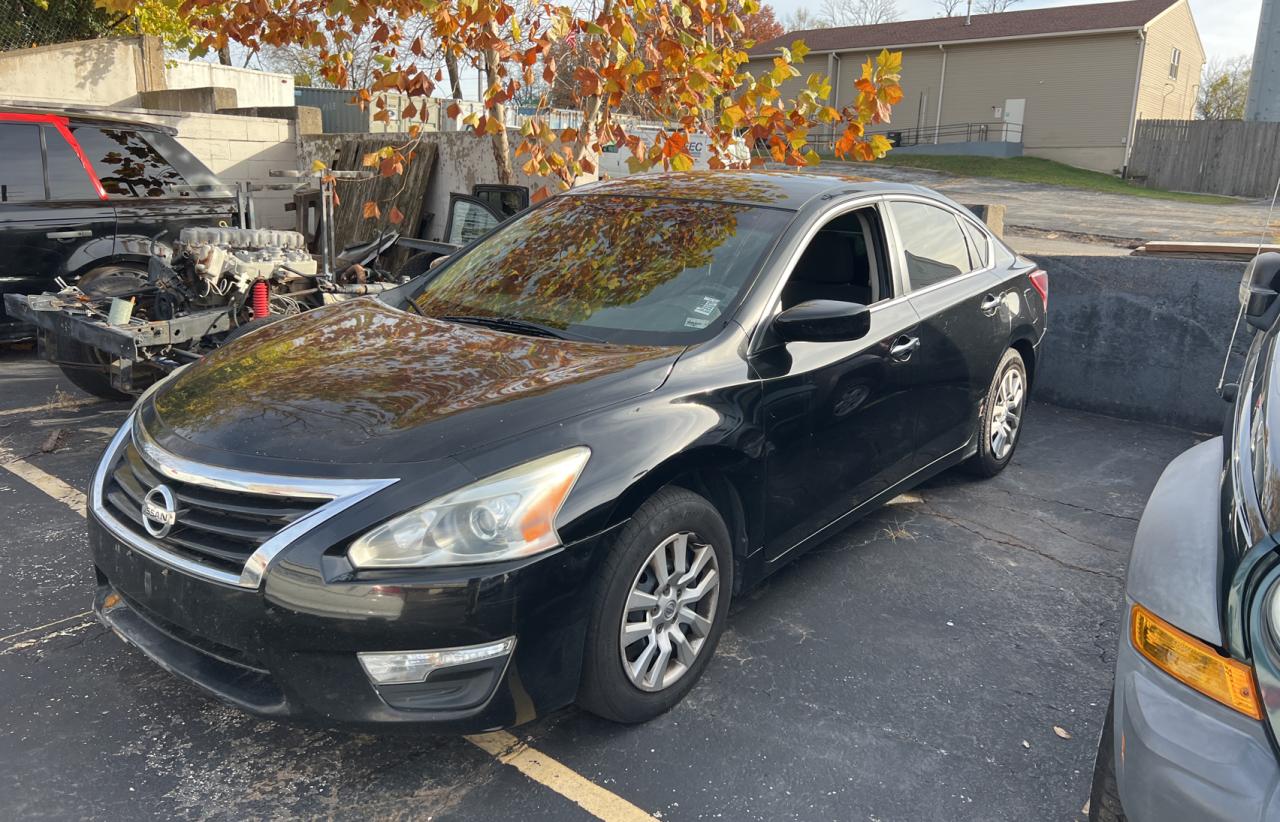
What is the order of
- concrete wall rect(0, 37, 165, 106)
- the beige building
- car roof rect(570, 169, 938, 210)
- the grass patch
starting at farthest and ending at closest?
the beige building < the grass patch < concrete wall rect(0, 37, 165, 106) < car roof rect(570, 169, 938, 210)

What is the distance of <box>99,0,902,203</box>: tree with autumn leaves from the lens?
20.4ft

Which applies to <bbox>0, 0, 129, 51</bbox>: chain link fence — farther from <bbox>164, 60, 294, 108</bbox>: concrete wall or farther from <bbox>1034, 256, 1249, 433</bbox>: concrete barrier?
<bbox>1034, 256, 1249, 433</bbox>: concrete barrier

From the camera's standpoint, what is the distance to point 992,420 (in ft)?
17.1

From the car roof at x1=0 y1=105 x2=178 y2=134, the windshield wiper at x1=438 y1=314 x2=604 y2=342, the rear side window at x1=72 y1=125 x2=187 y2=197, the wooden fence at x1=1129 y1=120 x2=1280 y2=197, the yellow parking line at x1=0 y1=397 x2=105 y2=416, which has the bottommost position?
the yellow parking line at x1=0 y1=397 x2=105 y2=416

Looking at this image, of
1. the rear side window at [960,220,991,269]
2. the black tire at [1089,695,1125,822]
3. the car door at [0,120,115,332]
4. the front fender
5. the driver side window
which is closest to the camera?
the front fender

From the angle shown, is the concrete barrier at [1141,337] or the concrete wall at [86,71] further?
the concrete wall at [86,71]

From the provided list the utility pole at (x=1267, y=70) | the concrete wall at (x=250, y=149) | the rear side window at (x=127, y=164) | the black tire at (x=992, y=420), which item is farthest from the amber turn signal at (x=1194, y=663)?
the utility pole at (x=1267, y=70)

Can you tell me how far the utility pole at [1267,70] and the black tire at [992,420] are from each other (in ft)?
66.2

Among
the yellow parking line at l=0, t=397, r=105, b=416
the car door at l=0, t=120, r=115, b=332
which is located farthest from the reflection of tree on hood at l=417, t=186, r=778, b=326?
the car door at l=0, t=120, r=115, b=332

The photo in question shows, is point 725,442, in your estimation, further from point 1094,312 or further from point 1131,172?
point 1131,172

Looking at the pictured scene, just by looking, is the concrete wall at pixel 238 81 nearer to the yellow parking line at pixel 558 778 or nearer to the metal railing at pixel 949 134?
the yellow parking line at pixel 558 778

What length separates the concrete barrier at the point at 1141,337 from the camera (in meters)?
6.38

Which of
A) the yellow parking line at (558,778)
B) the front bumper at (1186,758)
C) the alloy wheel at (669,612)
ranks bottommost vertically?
the yellow parking line at (558,778)

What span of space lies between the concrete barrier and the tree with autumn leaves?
69.9 inches
